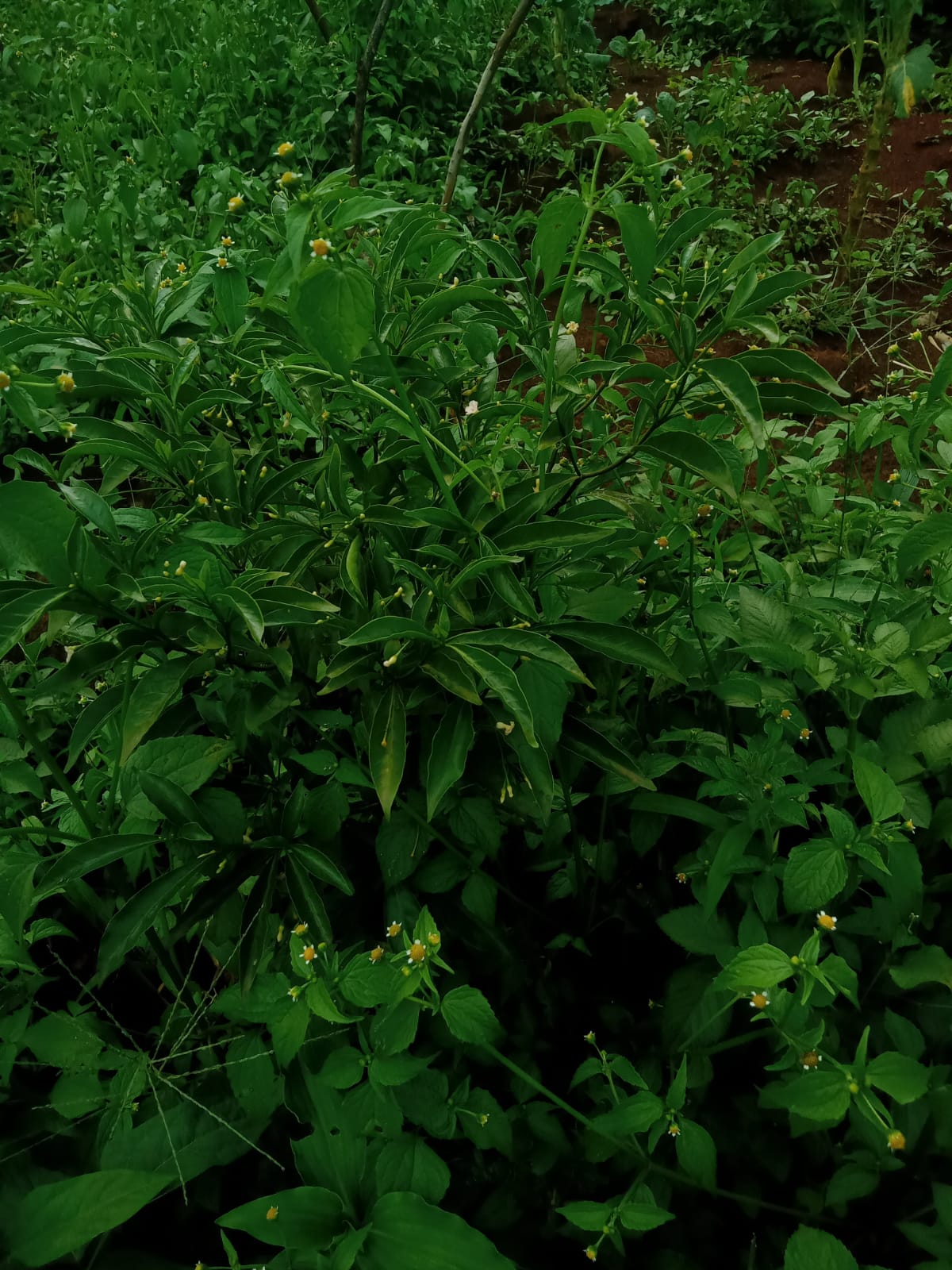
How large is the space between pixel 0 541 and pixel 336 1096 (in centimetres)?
66

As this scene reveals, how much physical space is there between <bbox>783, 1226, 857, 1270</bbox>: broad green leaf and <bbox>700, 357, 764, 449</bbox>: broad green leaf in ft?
2.53

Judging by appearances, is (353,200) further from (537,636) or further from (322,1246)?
(322,1246)

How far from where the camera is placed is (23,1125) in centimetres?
112

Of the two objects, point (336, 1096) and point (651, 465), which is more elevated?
point (651, 465)

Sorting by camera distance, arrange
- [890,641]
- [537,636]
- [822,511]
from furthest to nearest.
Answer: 1. [822,511]
2. [890,641]
3. [537,636]

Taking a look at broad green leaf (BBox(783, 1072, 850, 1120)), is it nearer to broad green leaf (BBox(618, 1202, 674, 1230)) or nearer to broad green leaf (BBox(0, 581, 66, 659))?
broad green leaf (BBox(618, 1202, 674, 1230))

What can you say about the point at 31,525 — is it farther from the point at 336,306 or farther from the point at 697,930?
the point at 697,930

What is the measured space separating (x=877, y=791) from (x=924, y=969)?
9.3 inches

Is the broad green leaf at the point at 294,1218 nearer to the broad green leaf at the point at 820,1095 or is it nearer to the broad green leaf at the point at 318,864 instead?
the broad green leaf at the point at 318,864

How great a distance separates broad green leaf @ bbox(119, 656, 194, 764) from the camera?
36.1 inches

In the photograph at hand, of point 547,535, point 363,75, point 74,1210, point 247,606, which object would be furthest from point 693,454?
point 363,75

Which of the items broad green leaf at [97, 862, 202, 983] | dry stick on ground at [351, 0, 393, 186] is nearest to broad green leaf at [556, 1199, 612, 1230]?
broad green leaf at [97, 862, 202, 983]

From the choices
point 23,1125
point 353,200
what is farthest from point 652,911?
point 353,200

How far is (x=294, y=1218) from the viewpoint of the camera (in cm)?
83
